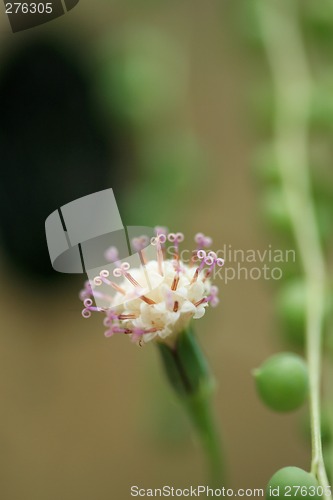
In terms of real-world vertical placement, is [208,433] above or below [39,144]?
below

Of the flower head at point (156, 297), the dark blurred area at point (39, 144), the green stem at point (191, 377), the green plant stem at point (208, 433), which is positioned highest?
the dark blurred area at point (39, 144)

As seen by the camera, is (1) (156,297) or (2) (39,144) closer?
(1) (156,297)

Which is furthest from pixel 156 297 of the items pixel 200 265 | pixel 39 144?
pixel 39 144

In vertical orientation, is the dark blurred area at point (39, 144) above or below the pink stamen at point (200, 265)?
above

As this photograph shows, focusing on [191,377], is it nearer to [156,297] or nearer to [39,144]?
[156,297]

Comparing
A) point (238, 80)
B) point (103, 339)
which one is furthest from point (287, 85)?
point (103, 339)
